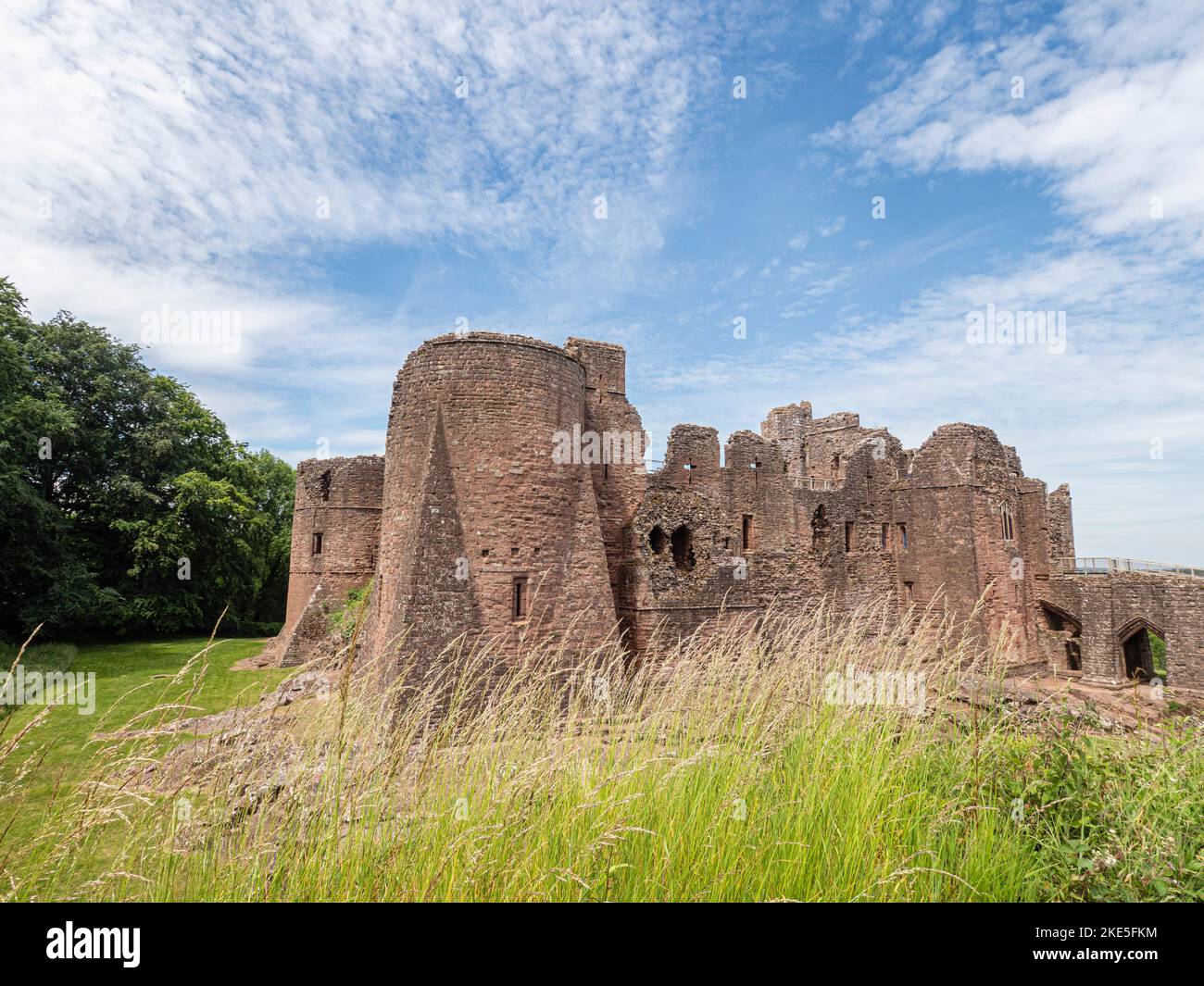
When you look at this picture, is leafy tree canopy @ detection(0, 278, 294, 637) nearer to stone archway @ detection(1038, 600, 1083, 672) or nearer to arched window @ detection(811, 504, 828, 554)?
arched window @ detection(811, 504, 828, 554)

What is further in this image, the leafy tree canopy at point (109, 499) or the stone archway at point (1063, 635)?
the leafy tree canopy at point (109, 499)

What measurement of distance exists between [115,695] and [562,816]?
20698 millimetres

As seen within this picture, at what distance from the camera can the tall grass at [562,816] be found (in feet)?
10.2

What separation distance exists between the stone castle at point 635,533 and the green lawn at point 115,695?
250 cm

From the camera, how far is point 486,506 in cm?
1287

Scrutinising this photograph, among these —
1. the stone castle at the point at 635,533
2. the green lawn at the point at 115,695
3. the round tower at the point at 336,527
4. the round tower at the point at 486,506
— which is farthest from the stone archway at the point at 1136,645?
the round tower at the point at 336,527

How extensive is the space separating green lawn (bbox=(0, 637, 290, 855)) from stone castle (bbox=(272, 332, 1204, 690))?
250cm

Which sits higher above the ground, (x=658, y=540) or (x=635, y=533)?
(x=635, y=533)

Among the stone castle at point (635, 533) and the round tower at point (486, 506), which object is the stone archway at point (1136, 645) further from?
the round tower at point (486, 506)

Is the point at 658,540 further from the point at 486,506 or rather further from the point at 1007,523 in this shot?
the point at 1007,523

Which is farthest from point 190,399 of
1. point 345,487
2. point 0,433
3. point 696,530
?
point 696,530

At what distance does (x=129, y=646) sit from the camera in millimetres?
28172

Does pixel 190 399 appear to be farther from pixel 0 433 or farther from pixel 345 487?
pixel 345 487

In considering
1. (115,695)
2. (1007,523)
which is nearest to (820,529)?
(1007,523)
